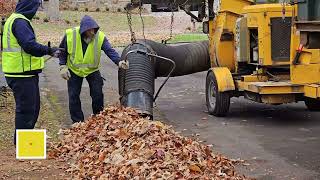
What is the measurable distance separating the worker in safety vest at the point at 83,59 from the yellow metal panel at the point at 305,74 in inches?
98.5

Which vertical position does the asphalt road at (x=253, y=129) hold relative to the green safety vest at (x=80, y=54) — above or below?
below

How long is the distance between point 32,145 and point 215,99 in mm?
5258

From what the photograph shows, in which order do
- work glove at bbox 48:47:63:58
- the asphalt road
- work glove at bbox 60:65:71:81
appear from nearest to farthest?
the asphalt road < work glove at bbox 48:47:63:58 < work glove at bbox 60:65:71:81

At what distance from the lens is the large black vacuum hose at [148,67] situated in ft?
33.1

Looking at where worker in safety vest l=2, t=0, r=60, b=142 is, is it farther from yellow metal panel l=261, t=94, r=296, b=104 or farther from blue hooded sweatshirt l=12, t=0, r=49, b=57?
yellow metal panel l=261, t=94, r=296, b=104

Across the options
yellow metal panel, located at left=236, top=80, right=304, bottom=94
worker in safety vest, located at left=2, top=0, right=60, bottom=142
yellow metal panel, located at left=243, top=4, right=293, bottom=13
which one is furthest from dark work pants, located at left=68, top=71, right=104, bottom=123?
yellow metal panel, located at left=243, top=4, right=293, bottom=13

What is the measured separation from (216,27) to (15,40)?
4.99 meters

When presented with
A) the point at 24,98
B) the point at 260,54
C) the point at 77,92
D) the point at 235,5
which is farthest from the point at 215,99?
the point at 24,98

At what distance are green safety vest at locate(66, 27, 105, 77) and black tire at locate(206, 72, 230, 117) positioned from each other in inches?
103

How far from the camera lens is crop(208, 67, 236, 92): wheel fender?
1140cm

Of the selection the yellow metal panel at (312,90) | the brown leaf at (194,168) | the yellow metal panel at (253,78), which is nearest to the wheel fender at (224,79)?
the yellow metal panel at (253,78)

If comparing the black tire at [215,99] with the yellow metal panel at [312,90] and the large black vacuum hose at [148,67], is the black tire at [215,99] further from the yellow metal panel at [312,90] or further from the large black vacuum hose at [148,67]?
the yellow metal panel at [312,90]

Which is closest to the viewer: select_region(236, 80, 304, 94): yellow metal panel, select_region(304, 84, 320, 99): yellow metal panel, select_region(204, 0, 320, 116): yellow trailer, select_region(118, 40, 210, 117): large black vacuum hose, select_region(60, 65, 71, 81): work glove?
select_region(304, 84, 320, 99): yellow metal panel

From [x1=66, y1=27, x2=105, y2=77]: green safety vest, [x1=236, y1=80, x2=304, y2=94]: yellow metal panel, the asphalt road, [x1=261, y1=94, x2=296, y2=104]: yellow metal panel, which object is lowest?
the asphalt road
